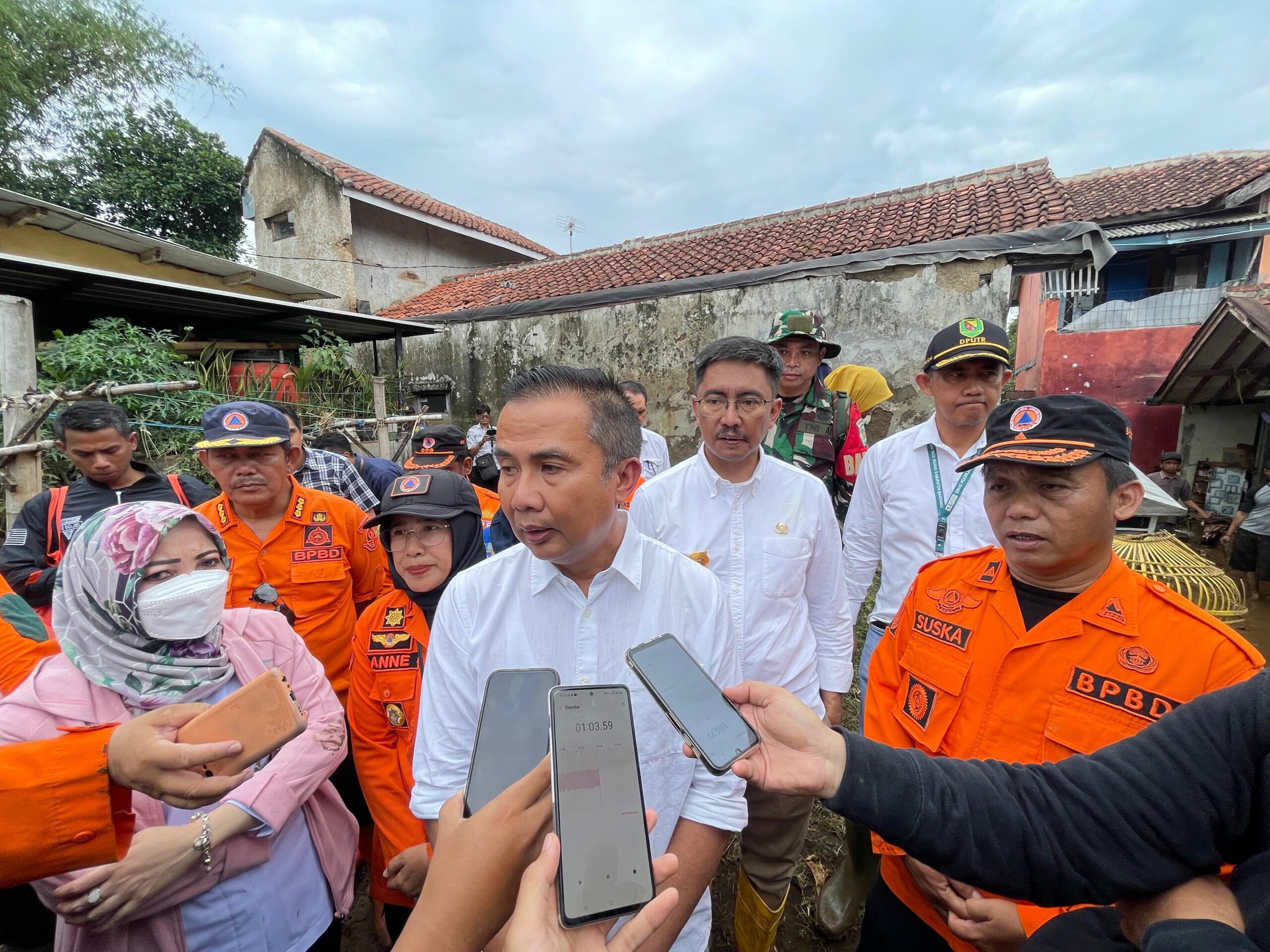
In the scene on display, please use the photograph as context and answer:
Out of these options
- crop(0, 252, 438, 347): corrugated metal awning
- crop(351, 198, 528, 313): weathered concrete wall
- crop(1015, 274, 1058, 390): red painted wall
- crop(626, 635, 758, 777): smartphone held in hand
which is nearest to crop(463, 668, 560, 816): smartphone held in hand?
crop(626, 635, 758, 777): smartphone held in hand

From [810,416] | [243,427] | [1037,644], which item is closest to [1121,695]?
[1037,644]

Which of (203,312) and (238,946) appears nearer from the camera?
(238,946)

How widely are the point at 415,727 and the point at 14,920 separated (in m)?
1.35

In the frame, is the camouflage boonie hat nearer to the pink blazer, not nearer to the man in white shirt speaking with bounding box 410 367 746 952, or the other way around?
the man in white shirt speaking with bounding box 410 367 746 952

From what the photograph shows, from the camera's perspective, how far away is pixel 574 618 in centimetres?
158

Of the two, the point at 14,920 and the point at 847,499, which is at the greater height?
the point at 847,499

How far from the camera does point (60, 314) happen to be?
7.39m

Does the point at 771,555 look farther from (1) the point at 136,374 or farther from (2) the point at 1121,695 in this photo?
(1) the point at 136,374

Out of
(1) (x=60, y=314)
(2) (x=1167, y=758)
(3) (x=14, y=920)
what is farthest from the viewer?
A: (1) (x=60, y=314)

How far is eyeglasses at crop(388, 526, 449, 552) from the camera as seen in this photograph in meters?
2.30

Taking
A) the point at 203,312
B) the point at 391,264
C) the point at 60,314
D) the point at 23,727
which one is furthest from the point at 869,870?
the point at 391,264

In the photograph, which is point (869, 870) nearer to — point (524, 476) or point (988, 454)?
point (988, 454)

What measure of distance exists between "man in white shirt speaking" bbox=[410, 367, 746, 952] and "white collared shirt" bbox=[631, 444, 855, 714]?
721 millimetres

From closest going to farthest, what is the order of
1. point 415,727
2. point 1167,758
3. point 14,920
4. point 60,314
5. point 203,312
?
point 1167,758 → point 14,920 → point 415,727 → point 60,314 → point 203,312
